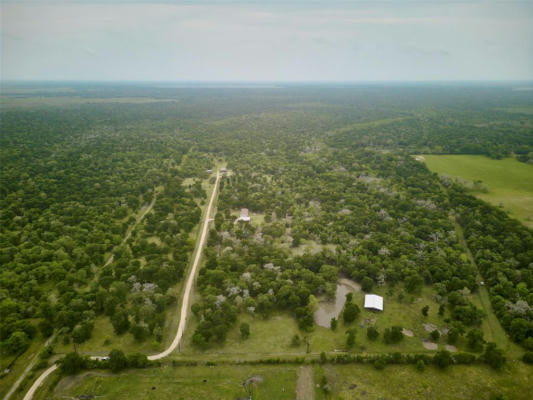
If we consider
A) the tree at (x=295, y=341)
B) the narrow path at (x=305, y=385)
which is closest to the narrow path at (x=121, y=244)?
the tree at (x=295, y=341)

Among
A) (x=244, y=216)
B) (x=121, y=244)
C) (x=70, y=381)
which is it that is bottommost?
(x=70, y=381)

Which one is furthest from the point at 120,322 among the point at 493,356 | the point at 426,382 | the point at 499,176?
the point at 499,176

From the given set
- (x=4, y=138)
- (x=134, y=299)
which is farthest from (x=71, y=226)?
(x=4, y=138)

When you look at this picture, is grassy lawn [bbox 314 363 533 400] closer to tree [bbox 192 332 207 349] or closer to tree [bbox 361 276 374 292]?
tree [bbox 361 276 374 292]

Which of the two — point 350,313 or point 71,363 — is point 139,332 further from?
point 350,313

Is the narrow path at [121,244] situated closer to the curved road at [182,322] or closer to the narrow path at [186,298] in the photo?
the curved road at [182,322]

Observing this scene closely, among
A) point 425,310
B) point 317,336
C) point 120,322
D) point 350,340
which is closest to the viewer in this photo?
point 350,340

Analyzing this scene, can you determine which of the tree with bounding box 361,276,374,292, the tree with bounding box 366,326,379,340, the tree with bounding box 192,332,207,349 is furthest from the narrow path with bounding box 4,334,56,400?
the tree with bounding box 361,276,374,292
